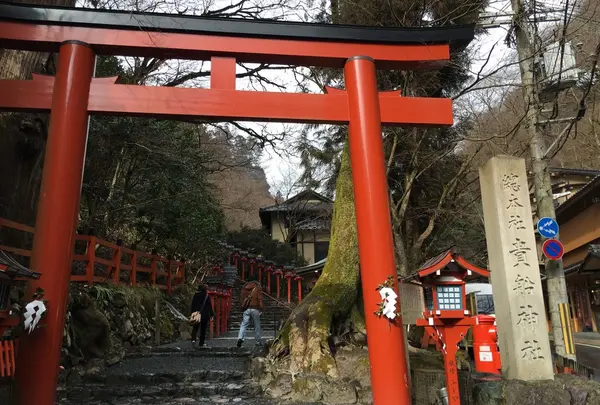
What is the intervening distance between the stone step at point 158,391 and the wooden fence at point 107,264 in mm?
2558

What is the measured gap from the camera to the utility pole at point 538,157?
808 cm

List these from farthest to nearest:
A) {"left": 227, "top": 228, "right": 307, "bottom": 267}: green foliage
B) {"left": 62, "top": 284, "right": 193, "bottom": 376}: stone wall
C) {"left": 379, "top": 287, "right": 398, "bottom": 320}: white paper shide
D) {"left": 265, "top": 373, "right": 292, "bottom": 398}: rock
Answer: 1. {"left": 227, "top": 228, "right": 307, "bottom": 267}: green foliage
2. {"left": 62, "top": 284, "right": 193, "bottom": 376}: stone wall
3. {"left": 265, "top": 373, "right": 292, "bottom": 398}: rock
4. {"left": 379, "top": 287, "right": 398, "bottom": 320}: white paper shide

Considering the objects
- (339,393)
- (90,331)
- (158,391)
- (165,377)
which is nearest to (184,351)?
(90,331)

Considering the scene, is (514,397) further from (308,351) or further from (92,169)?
(92,169)

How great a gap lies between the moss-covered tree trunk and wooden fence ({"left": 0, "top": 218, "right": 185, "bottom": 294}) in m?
4.86

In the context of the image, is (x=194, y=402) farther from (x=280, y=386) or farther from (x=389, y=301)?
(x=389, y=301)

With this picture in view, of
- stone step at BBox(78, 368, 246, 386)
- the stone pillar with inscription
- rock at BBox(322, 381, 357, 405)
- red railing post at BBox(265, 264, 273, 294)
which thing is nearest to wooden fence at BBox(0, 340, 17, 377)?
stone step at BBox(78, 368, 246, 386)

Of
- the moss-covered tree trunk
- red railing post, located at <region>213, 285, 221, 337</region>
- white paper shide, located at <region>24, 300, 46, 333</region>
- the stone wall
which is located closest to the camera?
white paper shide, located at <region>24, 300, 46, 333</region>

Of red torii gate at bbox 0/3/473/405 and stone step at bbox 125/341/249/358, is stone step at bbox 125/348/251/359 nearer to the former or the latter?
stone step at bbox 125/341/249/358

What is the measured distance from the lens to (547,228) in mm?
7957

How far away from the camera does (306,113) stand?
19.0 feet

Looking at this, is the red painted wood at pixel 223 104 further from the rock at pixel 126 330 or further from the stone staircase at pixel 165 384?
the rock at pixel 126 330

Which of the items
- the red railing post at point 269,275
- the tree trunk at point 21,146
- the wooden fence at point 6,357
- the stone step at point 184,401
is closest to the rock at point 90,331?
the stone step at point 184,401

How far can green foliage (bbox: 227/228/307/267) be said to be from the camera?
93.4ft
